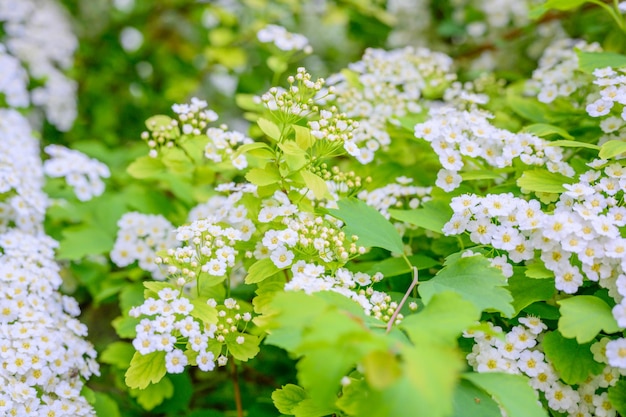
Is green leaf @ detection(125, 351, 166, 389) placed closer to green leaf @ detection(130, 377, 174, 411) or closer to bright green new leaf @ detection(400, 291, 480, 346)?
green leaf @ detection(130, 377, 174, 411)

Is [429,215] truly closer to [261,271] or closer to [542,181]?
[542,181]

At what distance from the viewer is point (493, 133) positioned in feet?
5.52

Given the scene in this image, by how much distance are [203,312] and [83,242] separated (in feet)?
2.93

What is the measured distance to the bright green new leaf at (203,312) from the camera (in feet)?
4.48

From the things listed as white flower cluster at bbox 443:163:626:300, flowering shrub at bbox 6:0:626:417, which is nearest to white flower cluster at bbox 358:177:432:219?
flowering shrub at bbox 6:0:626:417

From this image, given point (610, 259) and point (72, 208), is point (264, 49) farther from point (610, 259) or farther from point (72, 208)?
point (610, 259)

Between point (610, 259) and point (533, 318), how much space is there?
22 cm

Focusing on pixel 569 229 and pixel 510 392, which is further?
pixel 569 229

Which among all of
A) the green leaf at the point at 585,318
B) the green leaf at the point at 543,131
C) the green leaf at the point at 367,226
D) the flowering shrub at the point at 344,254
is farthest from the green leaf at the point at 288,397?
the green leaf at the point at 543,131

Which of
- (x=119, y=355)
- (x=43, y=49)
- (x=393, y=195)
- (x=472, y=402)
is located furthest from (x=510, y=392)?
(x=43, y=49)

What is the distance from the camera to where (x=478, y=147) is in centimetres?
167

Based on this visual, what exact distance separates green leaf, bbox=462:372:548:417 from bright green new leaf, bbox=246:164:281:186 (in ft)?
2.09

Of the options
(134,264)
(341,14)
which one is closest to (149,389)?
(134,264)

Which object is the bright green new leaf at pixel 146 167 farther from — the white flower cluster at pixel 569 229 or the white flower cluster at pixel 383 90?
the white flower cluster at pixel 569 229
